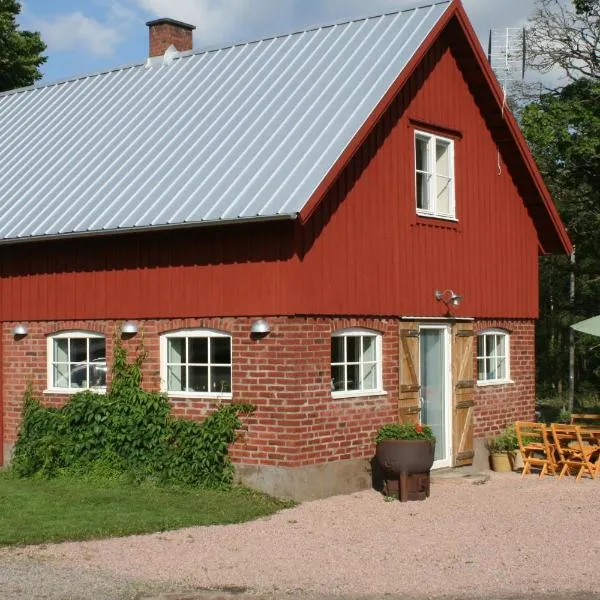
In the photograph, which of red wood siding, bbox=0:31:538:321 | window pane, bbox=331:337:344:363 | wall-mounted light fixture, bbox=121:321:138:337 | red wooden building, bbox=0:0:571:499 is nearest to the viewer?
red wooden building, bbox=0:0:571:499

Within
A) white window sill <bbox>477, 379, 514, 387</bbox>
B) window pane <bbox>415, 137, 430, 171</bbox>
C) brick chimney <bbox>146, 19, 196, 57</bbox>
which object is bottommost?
white window sill <bbox>477, 379, 514, 387</bbox>

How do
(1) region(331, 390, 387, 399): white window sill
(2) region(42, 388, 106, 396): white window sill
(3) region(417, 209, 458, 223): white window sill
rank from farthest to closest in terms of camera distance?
(3) region(417, 209, 458, 223): white window sill
(2) region(42, 388, 106, 396): white window sill
(1) region(331, 390, 387, 399): white window sill

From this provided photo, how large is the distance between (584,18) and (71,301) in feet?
63.6

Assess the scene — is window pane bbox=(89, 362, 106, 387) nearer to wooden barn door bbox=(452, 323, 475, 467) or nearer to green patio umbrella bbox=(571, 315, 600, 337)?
wooden barn door bbox=(452, 323, 475, 467)

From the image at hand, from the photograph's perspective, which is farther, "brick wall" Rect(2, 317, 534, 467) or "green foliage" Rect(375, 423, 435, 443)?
"green foliage" Rect(375, 423, 435, 443)

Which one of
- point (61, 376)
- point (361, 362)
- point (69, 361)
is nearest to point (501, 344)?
point (361, 362)

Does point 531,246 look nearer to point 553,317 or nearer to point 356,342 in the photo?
point 356,342

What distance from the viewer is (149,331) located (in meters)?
15.7

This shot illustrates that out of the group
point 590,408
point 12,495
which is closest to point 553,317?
point 590,408

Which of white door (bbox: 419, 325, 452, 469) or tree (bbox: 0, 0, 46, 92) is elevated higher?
tree (bbox: 0, 0, 46, 92)

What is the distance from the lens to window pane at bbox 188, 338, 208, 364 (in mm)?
15258

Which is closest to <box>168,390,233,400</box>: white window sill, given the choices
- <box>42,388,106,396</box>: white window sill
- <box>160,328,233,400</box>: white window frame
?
<box>160,328,233,400</box>: white window frame

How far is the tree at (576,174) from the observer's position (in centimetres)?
2630

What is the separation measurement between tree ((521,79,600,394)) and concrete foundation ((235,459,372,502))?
468 inches
